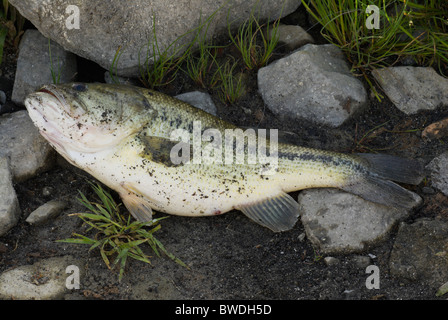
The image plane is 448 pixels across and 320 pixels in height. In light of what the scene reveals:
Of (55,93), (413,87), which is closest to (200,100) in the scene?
(55,93)

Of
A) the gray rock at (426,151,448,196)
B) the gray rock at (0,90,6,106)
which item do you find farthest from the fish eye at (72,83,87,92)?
the gray rock at (426,151,448,196)

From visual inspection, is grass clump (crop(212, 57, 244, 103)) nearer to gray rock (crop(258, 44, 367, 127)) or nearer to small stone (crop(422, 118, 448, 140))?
gray rock (crop(258, 44, 367, 127))

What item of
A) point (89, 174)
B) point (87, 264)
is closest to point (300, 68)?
point (89, 174)

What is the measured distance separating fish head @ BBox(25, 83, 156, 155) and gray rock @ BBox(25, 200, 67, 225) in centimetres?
48

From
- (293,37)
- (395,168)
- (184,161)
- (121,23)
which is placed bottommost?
(395,168)

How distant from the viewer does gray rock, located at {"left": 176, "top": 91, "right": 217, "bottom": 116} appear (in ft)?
17.6

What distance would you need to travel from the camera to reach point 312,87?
5.35 m

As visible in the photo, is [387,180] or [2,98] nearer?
[387,180]

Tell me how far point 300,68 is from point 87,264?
254 centimetres

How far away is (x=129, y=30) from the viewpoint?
522cm

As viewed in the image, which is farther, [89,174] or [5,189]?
[89,174]

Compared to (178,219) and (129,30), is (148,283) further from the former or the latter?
(129,30)

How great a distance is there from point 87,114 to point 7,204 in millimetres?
964

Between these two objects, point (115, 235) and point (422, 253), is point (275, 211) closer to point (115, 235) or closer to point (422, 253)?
point (422, 253)
